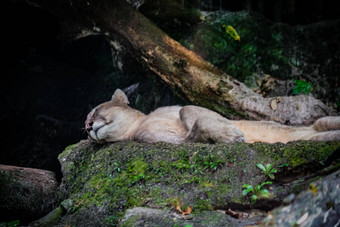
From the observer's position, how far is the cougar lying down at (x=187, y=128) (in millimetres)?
4598

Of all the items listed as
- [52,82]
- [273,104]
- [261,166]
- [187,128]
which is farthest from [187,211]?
[52,82]

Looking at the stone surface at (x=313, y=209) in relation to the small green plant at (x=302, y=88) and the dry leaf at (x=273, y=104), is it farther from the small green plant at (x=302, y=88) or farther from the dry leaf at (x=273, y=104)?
the small green plant at (x=302, y=88)

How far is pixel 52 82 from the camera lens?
942 centimetres

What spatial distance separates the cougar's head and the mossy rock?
71 centimetres

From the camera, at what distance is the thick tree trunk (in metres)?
6.04

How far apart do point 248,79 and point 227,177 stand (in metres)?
4.63

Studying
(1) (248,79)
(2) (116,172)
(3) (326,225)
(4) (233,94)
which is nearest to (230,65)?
(1) (248,79)

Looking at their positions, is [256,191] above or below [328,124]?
below

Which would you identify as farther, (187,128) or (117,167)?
(187,128)

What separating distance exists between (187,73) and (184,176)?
3.08m

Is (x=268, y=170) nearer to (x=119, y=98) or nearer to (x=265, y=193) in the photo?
(x=265, y=193)

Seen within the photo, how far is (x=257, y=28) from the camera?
8398 mm

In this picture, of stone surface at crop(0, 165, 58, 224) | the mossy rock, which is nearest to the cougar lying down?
the mossy rock

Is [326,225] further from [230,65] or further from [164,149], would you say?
[230,65]
